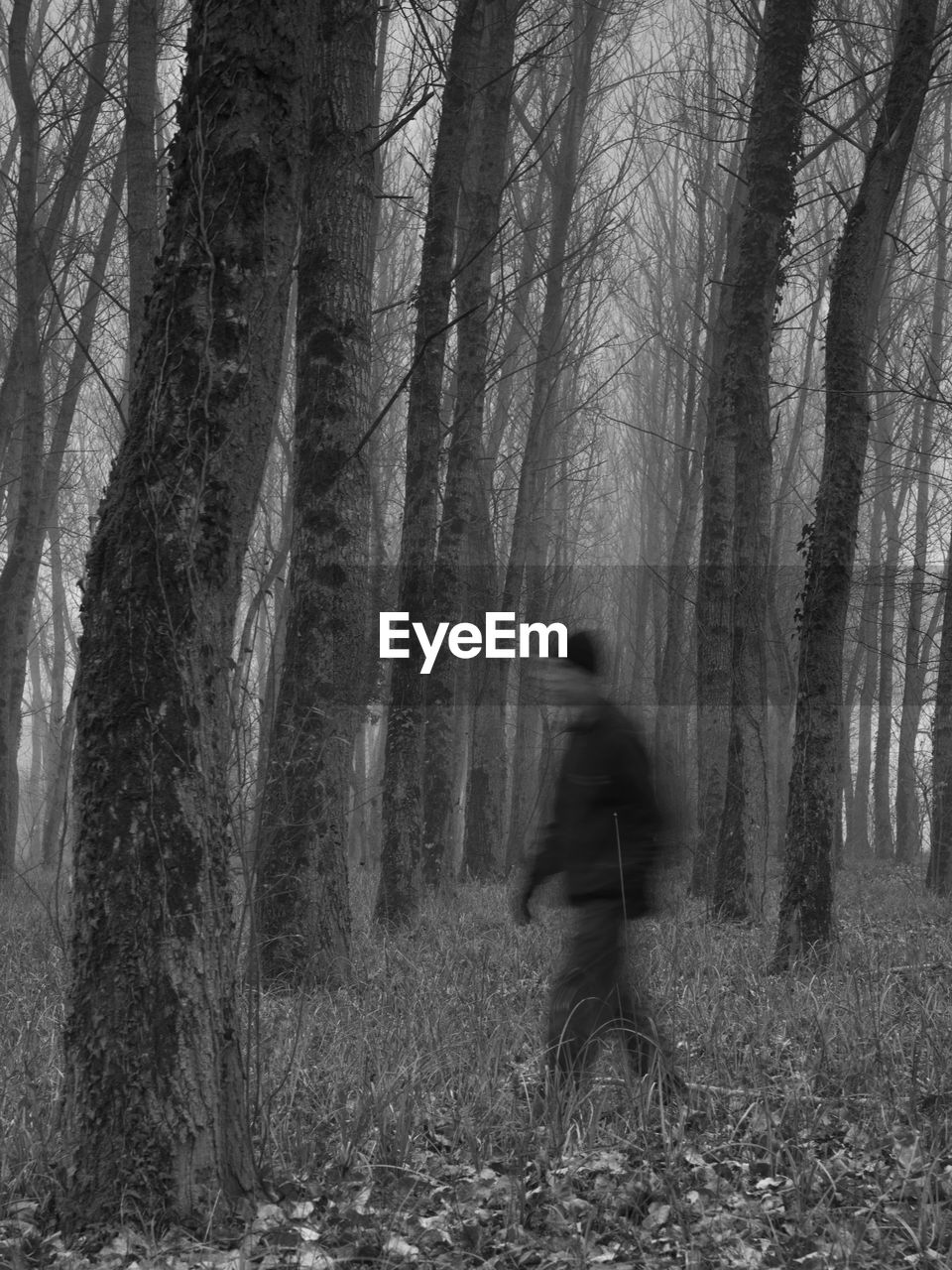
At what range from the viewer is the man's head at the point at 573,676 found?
168 inches

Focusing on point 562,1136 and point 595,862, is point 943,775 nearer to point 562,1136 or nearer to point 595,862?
point 595,862

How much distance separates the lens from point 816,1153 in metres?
3.99

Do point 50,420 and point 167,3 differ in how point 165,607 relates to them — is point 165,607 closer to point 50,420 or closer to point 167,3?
point 167,3

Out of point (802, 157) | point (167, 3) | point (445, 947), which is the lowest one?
point (445, 947)

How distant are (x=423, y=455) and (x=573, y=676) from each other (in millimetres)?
6162

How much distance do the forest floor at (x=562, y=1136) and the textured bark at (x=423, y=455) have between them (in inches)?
125

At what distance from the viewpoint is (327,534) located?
707 centimetres

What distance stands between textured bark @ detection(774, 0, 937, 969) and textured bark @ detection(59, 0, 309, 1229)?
14.4ft

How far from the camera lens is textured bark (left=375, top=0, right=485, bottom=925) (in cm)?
962

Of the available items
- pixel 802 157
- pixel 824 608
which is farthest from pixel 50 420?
pixel 824 608

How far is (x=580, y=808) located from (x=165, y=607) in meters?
1.74

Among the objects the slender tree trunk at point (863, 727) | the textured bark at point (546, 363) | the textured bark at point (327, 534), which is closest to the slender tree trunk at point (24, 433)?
the textured bark at point (327, 534)

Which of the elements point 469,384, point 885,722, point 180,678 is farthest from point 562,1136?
point 885,722
